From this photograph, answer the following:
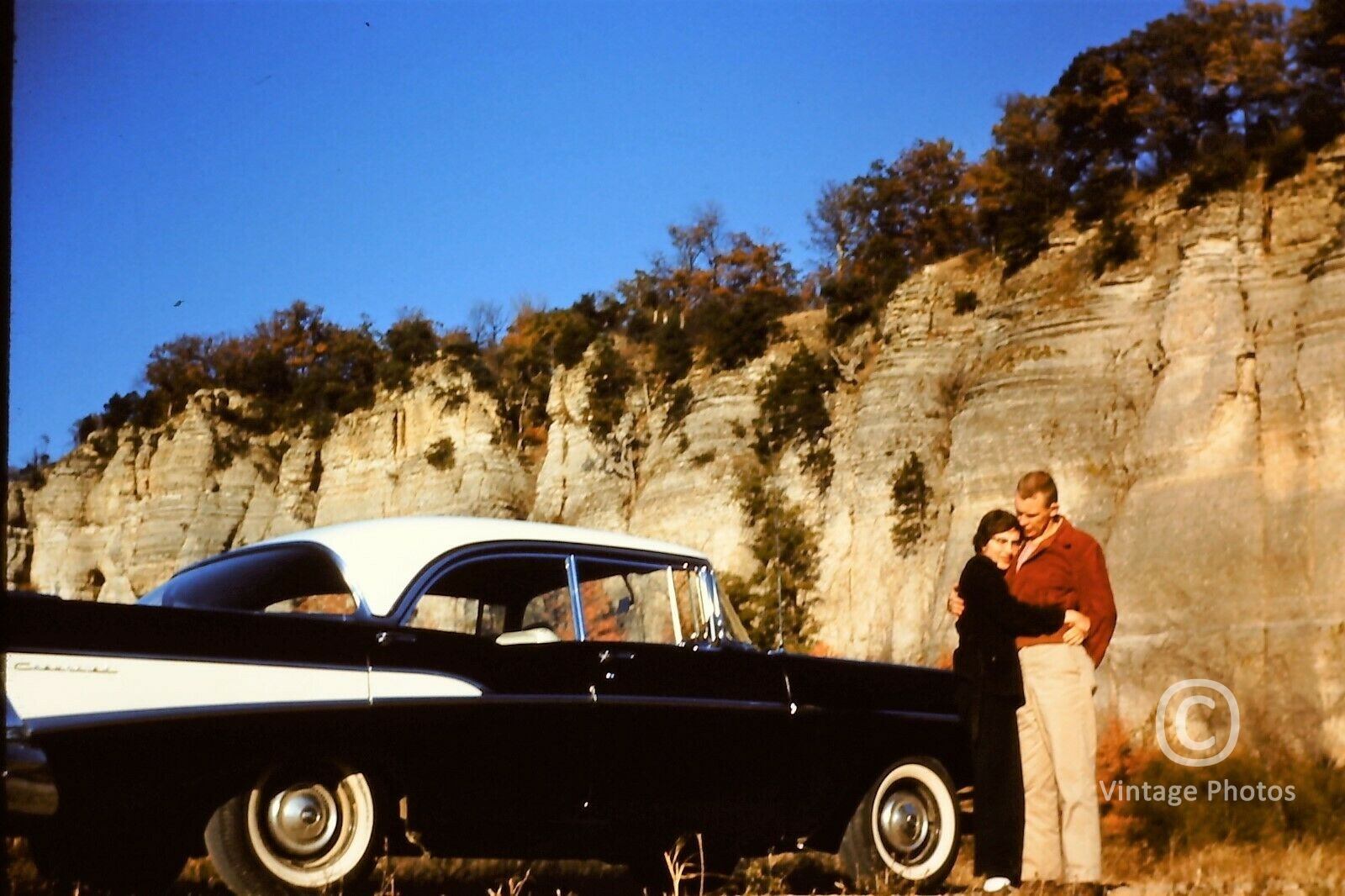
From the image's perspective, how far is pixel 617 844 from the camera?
6.85 m

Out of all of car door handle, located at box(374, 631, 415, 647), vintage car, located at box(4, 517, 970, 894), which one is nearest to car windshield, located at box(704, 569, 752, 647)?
vintage car, located at box(4, 517, 970, 894)

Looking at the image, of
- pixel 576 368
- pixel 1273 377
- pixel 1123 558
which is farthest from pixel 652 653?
pixel 576 368

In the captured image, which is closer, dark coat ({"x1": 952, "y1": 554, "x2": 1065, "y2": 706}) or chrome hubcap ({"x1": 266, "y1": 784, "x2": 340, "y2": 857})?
chrome hubcap ({"x1": 266, "y1": 784, "x2": 340, "y2": 857})

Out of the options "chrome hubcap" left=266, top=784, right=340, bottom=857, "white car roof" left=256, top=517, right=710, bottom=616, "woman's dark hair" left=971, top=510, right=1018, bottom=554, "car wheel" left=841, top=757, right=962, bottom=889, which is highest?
"woman's dark hair" left=971, top=510, right=1018, bottom=554

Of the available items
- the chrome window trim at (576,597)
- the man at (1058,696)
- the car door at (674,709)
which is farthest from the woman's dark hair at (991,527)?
the chrome window trim at (576,597)

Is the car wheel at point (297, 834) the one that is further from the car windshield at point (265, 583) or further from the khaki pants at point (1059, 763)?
the khaki pants at point (1059, 763)

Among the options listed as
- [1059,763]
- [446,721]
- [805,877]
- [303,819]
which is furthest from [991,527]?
[303,819]

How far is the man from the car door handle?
2.72 meters

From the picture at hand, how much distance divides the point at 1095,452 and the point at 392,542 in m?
24.1

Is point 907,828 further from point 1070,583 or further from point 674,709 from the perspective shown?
point 674,709

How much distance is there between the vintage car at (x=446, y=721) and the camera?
541cm

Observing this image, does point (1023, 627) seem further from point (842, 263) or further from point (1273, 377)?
point (842, 263)

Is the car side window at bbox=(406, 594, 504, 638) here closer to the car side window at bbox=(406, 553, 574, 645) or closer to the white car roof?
the car side window at bbox=(406, 553, 574, 645)

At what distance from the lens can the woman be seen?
24.0 feet
